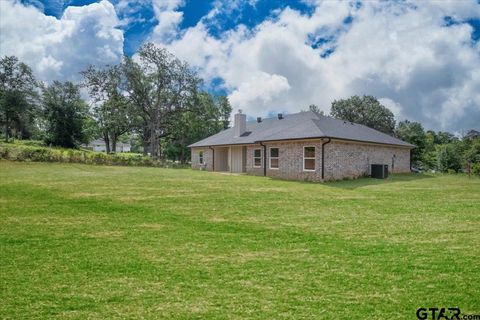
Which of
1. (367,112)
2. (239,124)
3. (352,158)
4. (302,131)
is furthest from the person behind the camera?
(367,112)

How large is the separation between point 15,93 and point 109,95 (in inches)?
584

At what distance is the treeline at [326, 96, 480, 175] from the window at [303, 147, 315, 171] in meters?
12.4

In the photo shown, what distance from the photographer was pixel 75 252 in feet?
18.1

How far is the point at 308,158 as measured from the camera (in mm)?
20750

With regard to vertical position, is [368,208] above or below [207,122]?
below

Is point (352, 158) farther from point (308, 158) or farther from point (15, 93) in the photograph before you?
point (15, 93)

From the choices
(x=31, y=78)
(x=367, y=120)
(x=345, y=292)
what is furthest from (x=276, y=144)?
(x=31, y=78)

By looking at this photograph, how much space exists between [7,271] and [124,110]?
153ft

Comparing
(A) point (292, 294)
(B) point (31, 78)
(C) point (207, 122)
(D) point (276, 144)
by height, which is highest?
(B) point (31, 78)

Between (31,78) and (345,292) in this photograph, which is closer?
(345,292)

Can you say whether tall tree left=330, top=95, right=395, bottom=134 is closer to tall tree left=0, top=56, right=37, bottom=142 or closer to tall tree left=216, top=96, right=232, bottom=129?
tall tree left=216, top=96, right=232, bottom=129

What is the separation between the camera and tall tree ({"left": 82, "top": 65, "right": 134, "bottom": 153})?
4853 centimetres

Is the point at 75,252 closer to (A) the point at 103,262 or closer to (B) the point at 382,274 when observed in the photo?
(A) the point at 103,262

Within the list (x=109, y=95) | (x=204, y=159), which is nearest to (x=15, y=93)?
(x=109, y=95)
